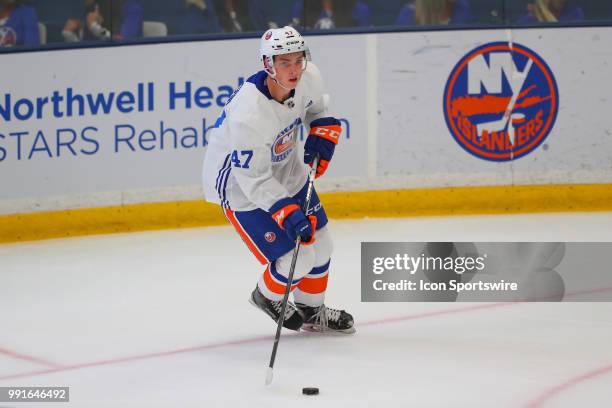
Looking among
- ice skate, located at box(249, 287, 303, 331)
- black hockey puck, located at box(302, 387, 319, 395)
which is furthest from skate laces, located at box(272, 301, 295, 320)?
black hockey puck, located at box(302, 387, 319, 395)

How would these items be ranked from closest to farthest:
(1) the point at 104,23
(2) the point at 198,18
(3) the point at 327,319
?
(3) the point at 327,319
(1) the point at 104,23
(2) the point at 198,18

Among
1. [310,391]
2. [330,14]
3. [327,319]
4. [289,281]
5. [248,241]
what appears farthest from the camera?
[330,14]

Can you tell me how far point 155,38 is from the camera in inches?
263

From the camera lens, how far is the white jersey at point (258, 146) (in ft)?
13.0

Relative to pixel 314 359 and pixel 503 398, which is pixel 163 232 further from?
pixel 503 398

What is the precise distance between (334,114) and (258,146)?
289cm

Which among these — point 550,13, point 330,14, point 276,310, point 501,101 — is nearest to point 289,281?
point 276,310

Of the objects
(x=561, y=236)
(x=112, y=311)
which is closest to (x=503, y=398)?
Result: (x=112, y=311)

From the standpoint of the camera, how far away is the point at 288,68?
157 inches

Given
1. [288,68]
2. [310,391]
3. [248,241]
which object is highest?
[288,68]

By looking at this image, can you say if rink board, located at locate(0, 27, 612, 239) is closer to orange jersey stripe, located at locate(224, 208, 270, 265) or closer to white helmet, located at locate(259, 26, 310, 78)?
orange jersey stripe, located at locate(224, 208, 270, 265)

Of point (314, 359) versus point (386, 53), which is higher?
point (386, 53)

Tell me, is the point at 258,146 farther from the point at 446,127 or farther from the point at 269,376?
the point at 446,127

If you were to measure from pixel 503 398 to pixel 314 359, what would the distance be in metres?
0.78
